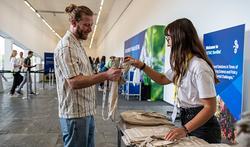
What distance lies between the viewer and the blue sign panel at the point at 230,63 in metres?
3.91

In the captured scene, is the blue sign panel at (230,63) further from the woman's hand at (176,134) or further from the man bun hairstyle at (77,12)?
the man bun hairstyle at (77,12)

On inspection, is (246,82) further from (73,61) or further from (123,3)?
(123,3)

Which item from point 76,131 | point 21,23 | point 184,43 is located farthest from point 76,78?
point 21,23

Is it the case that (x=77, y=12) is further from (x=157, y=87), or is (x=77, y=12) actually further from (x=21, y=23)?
(x=21, y=23)

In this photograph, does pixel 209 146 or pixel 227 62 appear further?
pixel 227 62

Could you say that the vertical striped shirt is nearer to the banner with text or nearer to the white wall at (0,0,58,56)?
the banner with text

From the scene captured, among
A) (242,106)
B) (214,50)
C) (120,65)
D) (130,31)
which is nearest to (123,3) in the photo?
(130,31)

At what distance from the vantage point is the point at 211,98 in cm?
149

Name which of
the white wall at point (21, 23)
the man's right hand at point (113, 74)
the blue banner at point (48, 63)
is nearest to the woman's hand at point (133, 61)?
the man's right hand at point (113, 74)

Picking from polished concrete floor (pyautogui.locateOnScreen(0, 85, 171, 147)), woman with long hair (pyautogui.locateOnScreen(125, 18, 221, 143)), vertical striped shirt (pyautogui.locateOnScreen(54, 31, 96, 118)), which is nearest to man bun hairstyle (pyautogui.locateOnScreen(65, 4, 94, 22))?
vertical striped shirt (pyautogui.locateOnScreen(54, 31, 96, 118))

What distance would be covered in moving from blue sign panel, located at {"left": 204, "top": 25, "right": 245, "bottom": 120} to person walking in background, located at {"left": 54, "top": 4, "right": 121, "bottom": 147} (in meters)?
2.55

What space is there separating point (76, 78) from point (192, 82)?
0.65 meters

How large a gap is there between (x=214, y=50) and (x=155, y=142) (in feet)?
11.6

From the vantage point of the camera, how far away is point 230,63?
416 centimetres
